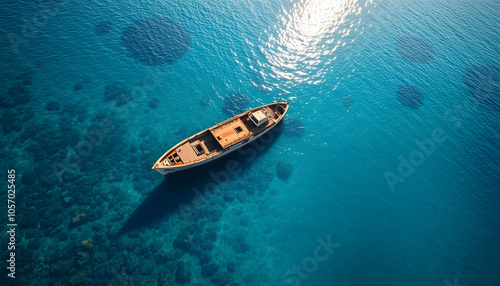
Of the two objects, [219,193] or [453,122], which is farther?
[453,122]

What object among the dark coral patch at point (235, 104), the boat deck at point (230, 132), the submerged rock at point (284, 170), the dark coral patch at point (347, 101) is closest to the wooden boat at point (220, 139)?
the boat deck at point (230, 132)

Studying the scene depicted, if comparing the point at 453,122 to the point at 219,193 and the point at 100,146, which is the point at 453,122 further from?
the point at 100,146

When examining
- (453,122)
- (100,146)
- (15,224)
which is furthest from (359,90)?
(15,224)

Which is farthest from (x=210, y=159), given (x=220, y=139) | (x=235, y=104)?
(x=235, y=104)

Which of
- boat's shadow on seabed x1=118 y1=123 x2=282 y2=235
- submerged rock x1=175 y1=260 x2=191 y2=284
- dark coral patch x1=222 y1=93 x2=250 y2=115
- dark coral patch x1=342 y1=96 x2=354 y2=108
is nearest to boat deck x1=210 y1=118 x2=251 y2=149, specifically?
boat's shadow on seabed x1=118 y1=123 x2=282 y2=235

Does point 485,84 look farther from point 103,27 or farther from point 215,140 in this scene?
point 103,27

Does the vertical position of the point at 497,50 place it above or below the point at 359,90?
below

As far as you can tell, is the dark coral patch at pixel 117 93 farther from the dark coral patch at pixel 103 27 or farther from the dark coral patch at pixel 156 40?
the dark coral patch at pixel 103 27

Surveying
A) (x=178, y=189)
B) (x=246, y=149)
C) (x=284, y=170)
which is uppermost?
(x=178, y=189)
